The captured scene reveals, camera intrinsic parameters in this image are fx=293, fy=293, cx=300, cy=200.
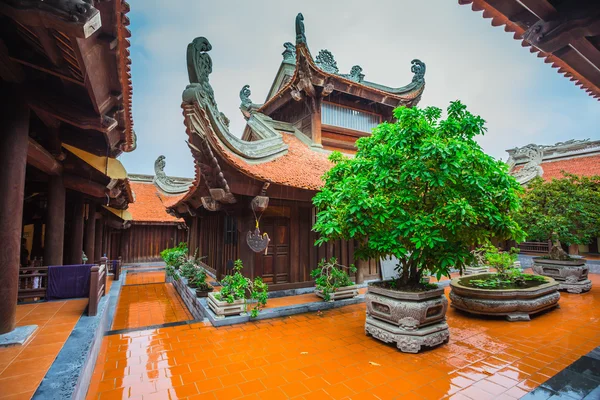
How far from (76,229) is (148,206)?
10440 mm

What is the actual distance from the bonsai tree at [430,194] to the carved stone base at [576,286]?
21.8 feet

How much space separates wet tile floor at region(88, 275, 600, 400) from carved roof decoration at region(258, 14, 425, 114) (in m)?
7.69

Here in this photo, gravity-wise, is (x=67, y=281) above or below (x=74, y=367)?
above

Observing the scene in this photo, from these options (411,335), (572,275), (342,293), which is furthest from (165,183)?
(572,275)

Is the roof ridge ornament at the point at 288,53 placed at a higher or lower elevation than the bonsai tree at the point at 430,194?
higher

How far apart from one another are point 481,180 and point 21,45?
6.51 metres

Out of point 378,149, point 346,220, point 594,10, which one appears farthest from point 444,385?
point 594,10

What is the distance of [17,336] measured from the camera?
161 inches

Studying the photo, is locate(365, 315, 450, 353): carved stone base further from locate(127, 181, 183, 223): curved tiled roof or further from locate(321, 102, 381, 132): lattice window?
locate(127, 181, 183, 223): curved tiled roof

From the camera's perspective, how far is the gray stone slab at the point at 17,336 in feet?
12.9

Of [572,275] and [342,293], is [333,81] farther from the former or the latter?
[572,275]

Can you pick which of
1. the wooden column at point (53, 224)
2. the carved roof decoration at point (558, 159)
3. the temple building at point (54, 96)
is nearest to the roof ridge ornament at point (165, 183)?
the wooden column at point (53, 224)

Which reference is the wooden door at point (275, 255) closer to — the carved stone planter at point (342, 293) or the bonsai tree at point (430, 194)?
the carved stone planter at point (342, 293)

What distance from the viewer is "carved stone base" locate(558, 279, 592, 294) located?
901 centimetres
